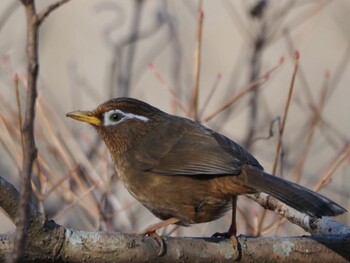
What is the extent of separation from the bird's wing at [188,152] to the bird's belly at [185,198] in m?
0.06

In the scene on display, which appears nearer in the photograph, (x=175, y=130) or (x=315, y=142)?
(x=175, y=130)

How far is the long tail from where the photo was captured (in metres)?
3.72

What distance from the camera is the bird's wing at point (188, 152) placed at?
4.21 meters

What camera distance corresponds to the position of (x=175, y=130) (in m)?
4.64

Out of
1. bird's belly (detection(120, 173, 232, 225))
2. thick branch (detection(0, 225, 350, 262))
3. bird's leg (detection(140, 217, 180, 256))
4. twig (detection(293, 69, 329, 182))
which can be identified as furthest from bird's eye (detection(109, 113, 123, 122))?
thick branch (detection(0, 225, 350, 262))

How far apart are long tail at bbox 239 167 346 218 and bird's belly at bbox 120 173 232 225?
0.18 metres

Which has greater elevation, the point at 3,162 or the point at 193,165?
the point at 193,165

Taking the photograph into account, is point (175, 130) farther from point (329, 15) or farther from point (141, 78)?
point (329, 15)

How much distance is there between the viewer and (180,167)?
14.3 ft

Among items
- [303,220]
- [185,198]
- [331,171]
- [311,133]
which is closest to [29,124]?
[185,198]

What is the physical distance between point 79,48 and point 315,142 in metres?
2.76

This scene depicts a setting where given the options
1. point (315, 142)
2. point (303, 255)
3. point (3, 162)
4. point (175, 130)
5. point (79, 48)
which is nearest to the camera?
point (303, 255)

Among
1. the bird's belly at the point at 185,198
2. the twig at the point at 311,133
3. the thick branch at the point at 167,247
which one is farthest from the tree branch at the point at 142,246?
the twig at the point at 311,133

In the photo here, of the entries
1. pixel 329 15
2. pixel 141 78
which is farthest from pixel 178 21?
pixel 329 15
